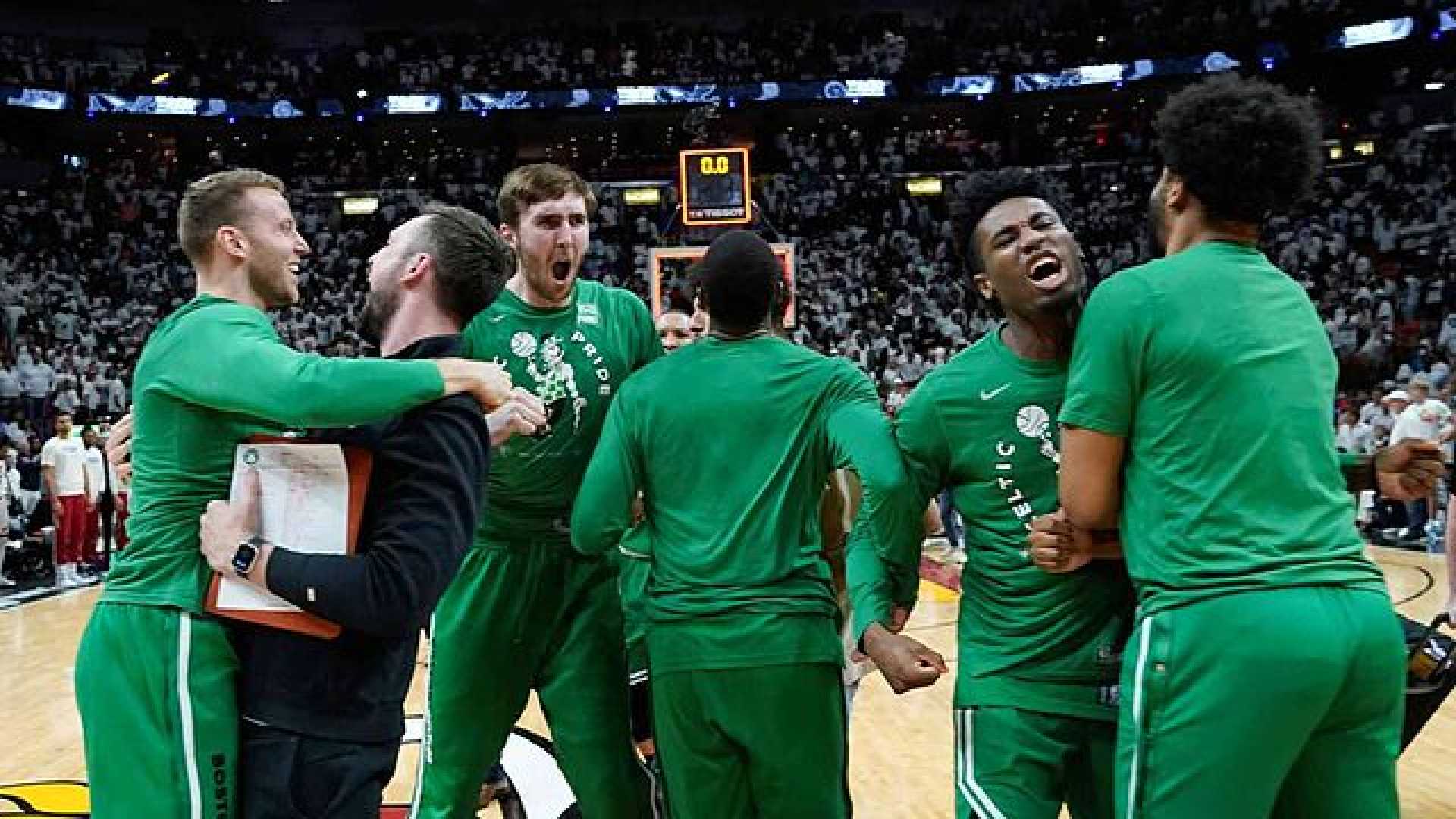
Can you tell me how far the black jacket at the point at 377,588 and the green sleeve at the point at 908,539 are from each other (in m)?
0.93

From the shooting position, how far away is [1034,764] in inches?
109

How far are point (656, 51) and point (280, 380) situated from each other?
33.1m

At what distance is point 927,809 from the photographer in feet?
17.6

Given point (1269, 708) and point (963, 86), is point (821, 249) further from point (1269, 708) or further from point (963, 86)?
point (1269, 708)

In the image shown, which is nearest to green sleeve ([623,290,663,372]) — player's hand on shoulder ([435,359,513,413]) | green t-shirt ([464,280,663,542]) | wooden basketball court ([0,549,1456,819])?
green t-shirt ([464,280,663,542])

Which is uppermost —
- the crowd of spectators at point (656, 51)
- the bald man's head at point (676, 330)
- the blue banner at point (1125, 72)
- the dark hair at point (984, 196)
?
the crowd of spectators at point (656, 51)

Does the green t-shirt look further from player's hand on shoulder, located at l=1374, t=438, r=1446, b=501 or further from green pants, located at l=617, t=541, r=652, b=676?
player's hand on shoulder, located at l=1374, t=438, r=1446, b=501

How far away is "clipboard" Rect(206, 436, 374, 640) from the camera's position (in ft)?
7.94

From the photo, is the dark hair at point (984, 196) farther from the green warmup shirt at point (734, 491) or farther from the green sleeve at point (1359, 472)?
the green sleeve at point (1359, 472)

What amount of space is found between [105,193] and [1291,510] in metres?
32.7

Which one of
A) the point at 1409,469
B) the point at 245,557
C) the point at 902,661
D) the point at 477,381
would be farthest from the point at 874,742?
the point at 245,557

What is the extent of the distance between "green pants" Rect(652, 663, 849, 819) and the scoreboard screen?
15.6 meters

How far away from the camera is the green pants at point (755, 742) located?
3.04m

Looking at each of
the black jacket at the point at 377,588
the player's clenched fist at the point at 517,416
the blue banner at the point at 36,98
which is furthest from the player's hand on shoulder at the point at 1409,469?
the blue banner at the point at 36,98
